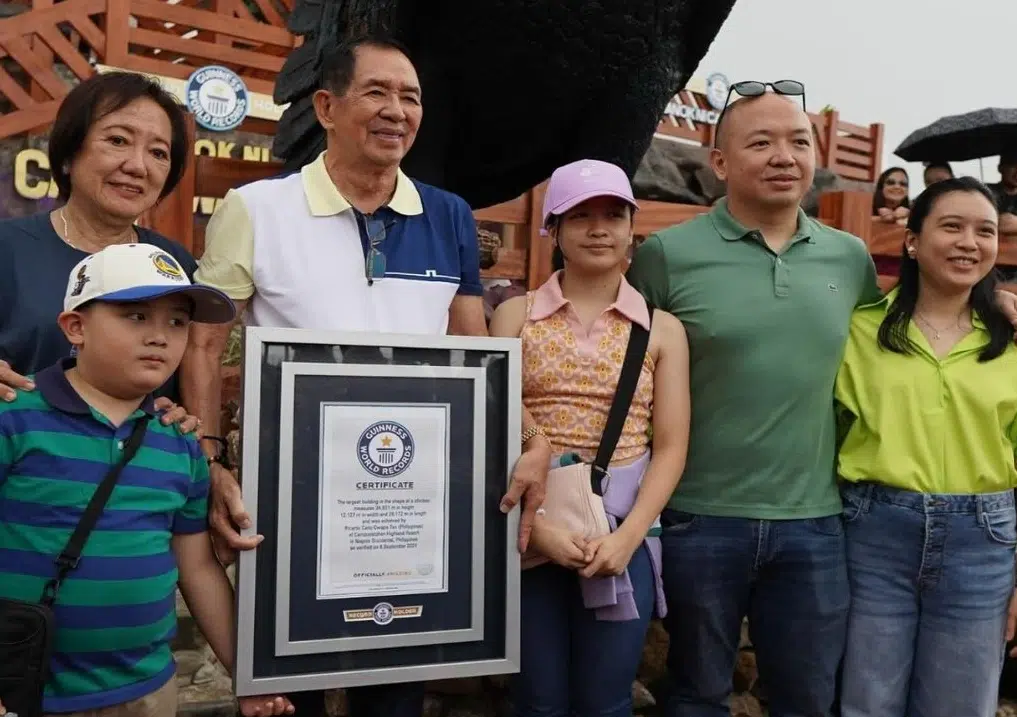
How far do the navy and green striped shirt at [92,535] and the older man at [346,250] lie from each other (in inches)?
7.1

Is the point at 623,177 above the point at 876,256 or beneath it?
beneath

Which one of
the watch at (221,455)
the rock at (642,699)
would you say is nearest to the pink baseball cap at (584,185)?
the watch at (221,455)

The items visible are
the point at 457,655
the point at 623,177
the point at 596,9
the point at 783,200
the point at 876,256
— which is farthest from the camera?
the point at 876,256

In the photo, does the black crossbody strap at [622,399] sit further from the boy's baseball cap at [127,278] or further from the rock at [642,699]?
the rock at [642,699]

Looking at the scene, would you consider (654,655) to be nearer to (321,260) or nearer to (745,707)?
(745,707)

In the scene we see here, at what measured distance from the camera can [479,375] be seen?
1522 millimetres

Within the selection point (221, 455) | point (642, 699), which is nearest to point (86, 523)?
point (221, 455)

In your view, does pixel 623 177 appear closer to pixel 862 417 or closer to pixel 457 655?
pixel 862 417

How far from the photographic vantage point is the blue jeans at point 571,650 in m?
1.64

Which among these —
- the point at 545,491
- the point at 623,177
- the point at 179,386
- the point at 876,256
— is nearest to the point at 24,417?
the point at 179,386

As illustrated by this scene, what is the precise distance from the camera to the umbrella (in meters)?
4.72

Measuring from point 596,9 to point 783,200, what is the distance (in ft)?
2.52

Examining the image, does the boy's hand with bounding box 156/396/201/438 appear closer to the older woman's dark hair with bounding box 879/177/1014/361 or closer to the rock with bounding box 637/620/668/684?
the older woman's dark hair with bounding box 879/177/1014/361

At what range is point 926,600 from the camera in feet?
5.88
